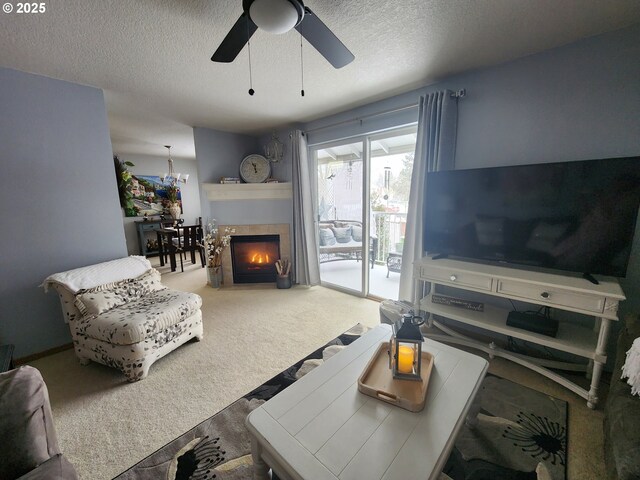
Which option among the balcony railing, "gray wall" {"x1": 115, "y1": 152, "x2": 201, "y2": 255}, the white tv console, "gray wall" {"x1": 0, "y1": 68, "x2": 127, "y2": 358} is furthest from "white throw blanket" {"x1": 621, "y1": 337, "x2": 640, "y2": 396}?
"gray wall" {"x1": 115, "y1": 152, "x2": 201, "y2": 255}

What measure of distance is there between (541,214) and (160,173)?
6908 millimetres

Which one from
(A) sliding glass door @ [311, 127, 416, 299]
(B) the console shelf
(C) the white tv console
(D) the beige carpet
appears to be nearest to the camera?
(D) the beige carpet

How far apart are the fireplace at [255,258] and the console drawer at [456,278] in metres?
2.48

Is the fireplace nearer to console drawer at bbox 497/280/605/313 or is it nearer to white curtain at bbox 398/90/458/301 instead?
white curtain at bbox 398/90/458/301

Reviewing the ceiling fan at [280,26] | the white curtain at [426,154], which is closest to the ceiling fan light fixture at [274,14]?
the ceiling fan at [280,26]

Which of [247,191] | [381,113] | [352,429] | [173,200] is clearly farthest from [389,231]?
[173,200]

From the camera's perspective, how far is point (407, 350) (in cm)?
124

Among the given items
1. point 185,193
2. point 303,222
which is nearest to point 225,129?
point 303,222

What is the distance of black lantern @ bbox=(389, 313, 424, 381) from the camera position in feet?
3.84

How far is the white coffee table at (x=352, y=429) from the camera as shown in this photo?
839 mm

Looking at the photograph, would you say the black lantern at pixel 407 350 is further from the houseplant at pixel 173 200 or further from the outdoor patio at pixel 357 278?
the houseplant at pixel 173 200

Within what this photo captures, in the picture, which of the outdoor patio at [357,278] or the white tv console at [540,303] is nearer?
the white tv console at [540,303]

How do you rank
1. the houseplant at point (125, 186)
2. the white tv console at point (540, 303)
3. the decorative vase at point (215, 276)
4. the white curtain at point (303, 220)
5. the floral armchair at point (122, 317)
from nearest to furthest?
the white tv console at point (540, 303) → the floral armchair at point (122, 317) → the white curtain at point (303, 220) → the decorative vase at point (215, 276) → the houseplant at point (125, 186)

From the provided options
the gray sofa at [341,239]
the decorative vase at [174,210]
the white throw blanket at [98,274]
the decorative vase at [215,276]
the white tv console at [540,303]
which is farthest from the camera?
the decorative vase at [174,210]
